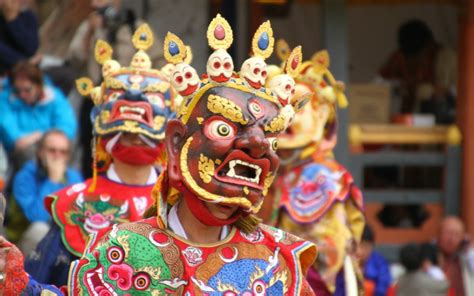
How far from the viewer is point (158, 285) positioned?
6.59m

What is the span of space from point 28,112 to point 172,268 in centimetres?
572

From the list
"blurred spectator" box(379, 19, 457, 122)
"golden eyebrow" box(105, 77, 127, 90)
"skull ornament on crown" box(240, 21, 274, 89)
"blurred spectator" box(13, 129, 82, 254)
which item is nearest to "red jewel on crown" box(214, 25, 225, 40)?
"skull ornament on crown" box(240, 21, 274, 89)

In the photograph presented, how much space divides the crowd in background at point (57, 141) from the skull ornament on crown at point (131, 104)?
199 cm

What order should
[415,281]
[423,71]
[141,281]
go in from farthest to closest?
1. [423,71]
2. [415,281]
3. [141,281]

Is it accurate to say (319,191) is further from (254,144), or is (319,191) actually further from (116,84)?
(254,144)

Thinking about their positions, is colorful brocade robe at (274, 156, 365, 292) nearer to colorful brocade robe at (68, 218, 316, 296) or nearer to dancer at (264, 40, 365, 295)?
dancer at (264, 40, 365, 295)

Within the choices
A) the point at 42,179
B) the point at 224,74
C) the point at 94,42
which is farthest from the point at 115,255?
the point at 94,42

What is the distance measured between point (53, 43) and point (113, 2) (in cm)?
100

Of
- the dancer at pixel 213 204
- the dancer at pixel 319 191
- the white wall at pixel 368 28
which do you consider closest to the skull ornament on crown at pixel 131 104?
the dancer at pixel 319 191

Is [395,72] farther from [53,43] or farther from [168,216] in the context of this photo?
[168,216]

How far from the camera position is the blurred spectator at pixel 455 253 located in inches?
496

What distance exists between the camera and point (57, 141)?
1149 cm

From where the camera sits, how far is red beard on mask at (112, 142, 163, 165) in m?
8.78

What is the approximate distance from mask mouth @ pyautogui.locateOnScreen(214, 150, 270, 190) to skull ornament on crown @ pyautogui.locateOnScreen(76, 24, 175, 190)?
2.17 metres
